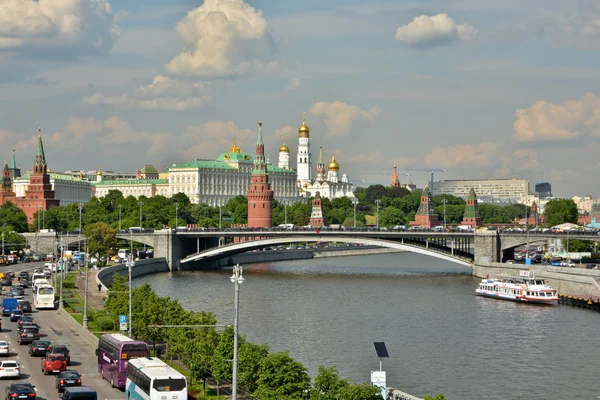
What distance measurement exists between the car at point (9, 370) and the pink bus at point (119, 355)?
3.03m

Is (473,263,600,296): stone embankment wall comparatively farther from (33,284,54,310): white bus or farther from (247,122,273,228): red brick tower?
(247,122,273,228): red brick tower

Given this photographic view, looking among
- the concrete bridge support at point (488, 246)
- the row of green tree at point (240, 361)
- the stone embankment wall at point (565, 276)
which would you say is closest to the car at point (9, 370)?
the row of green tree at point (240, 361)

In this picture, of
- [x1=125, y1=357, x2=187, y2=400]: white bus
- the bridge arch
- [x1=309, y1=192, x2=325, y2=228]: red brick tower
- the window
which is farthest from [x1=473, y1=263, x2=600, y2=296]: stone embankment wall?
[x1=309, y1=192, x2=325, y2=228]: red brick tower

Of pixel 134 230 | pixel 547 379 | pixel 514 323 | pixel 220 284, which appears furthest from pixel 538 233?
pixel 547 379

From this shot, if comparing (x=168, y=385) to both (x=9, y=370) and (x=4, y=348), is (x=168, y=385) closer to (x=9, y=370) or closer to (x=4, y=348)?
(x=9, y=370)

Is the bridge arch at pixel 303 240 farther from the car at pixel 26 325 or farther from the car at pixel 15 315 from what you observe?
the car at pixel 26 325

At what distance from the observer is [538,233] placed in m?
99.3

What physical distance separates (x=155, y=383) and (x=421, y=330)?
29.8 meters

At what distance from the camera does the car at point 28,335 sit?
4630cm

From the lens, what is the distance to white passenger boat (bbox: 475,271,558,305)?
246 feet

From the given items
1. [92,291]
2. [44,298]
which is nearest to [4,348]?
[44,298]

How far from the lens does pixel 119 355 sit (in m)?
36.1

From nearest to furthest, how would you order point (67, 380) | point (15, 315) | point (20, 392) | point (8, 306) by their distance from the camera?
point (20, 392) → point (67, 380) → point (15, 315) → point (8, 306)

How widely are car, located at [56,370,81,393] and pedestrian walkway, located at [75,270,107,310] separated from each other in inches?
1083
